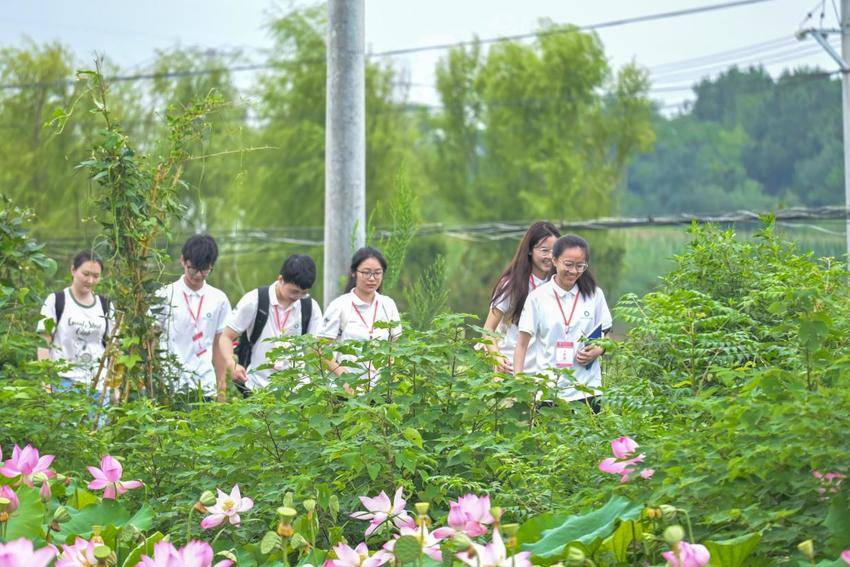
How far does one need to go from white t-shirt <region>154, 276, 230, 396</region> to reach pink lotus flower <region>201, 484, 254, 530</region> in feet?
11.8

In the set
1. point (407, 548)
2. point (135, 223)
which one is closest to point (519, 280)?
point (135, 223)

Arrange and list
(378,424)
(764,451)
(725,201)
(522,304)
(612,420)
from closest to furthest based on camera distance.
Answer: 1. (764,451)
2. (612,420)
3. (378,424)
4. (522,304)
5. (725,201)

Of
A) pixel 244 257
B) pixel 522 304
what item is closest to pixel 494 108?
pixel 244 257

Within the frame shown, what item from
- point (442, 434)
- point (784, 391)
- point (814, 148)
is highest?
point (814, 148)

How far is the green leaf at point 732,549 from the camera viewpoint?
Result: 9.50 feet

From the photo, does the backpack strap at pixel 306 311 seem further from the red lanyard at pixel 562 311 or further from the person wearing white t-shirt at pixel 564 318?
the red lanyard at pixel 562 311

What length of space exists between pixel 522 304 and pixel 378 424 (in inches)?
110

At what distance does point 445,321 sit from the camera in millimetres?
4332

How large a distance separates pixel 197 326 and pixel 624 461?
433 centimetres

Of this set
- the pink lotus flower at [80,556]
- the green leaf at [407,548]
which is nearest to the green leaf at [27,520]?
the pink lotus flower at [80,556]

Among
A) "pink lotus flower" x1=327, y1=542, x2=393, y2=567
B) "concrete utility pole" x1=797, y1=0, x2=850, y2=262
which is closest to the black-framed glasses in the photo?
"pink lotus flower" x1=327, y1=542, x2=393, y2=567

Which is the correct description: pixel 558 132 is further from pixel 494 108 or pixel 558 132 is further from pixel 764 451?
pixel 764 451

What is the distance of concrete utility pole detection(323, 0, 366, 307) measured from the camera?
8.10 m

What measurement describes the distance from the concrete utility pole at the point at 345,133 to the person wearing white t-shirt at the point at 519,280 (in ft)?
4.99
